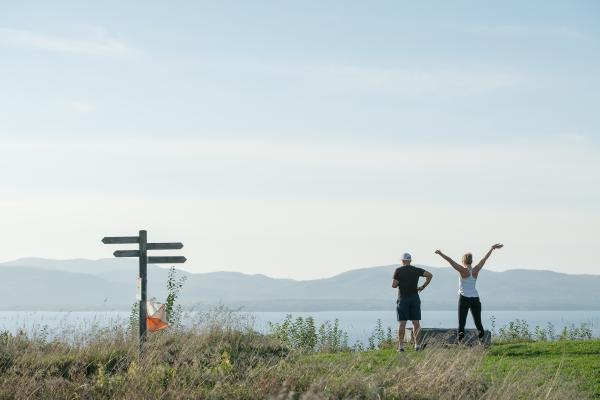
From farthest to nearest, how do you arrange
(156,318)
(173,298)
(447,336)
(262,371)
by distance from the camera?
(173,298) < (447,336) < (156,318) < (262,371)

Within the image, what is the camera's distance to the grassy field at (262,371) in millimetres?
15367

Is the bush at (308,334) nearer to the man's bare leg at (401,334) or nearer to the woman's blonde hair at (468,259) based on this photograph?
the man's bare leg at (401,334)

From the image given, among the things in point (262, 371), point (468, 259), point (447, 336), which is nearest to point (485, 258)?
point (468, 259)

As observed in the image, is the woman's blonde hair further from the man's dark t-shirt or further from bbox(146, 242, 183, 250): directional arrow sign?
bbox(146, 242, 183, 250): directional arrow sign

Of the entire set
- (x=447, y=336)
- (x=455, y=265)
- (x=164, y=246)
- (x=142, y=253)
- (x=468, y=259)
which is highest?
(x=164, y=246)

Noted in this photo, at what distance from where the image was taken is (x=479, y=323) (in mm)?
21438

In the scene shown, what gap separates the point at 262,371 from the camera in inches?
659

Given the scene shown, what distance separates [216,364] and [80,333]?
4.42m

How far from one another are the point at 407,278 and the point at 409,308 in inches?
26.2

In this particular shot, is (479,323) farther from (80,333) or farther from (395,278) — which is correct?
(80,333)

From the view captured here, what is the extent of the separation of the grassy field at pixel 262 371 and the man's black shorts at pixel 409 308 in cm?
93

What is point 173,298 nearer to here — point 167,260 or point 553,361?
point 167,260

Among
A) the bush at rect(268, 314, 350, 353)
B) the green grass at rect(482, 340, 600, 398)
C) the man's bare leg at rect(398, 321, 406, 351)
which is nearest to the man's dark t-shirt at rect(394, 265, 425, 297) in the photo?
the man's bare leg at rect(398, 321, 406, 351)

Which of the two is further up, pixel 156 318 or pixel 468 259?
pixel 468 259
